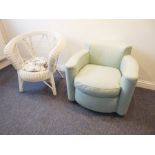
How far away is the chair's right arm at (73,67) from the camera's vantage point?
4.89 ft

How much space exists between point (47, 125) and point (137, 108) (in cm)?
109

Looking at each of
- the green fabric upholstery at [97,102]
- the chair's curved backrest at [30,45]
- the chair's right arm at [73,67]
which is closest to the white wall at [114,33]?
the chair's curved backrest at [30,45]

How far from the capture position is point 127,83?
130 centimetres

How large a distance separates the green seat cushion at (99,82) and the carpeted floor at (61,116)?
13.7 inches

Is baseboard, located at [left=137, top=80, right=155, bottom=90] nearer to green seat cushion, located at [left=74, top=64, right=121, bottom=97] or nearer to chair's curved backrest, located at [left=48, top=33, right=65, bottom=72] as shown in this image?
green seat cushion, located at [left=74, top=64, right=121, bottom=97]

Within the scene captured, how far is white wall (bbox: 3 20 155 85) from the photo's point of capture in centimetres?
174

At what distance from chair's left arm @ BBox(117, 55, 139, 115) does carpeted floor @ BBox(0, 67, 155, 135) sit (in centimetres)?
18

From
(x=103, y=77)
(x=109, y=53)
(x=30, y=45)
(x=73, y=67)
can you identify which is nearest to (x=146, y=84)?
(x=109, y=53)

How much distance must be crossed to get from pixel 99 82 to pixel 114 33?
0.83 m

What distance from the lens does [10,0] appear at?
1326mm

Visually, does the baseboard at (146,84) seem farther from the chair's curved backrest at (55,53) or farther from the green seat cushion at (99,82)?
the chair's curved backrest at (55,53)

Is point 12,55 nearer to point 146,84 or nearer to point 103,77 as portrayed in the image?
point 103,77

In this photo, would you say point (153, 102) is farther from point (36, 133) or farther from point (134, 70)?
point (36, 133)

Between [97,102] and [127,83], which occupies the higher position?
[127,83]
